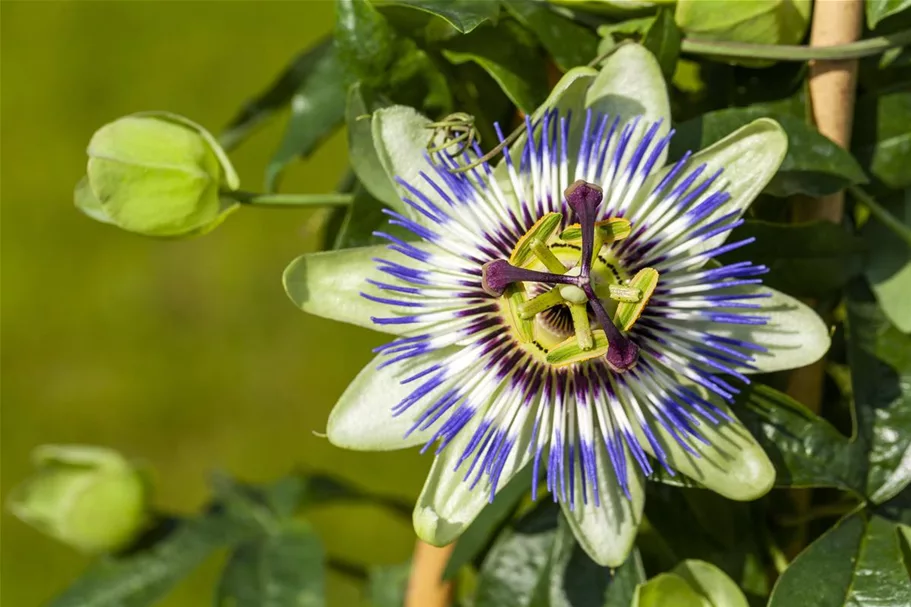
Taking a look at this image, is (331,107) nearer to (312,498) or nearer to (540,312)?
(540,312)

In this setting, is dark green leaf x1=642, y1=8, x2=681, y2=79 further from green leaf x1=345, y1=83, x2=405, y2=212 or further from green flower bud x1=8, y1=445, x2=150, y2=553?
green flower bud x1=8, y1=445, x2=150, y2=553

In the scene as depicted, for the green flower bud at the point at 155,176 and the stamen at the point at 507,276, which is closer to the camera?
the stamen at the point at 507,276

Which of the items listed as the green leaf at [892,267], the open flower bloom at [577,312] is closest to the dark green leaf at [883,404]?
the green leaf at [892,267]

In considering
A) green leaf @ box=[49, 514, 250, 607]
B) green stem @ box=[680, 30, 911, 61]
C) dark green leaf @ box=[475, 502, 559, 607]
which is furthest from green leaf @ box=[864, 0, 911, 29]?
green leaf @ box=[49, 514, 250, 607]

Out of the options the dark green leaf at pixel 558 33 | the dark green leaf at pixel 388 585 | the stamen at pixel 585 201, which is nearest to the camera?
the stamen at pixel 585 201

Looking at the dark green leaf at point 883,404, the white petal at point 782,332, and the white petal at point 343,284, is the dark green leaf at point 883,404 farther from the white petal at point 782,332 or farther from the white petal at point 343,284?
the white petal at point 343,284

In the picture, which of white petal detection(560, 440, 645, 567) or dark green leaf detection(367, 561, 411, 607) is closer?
white petal detection(560, 440, 645, 567)

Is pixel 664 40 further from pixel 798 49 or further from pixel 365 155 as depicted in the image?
pixel 365 155

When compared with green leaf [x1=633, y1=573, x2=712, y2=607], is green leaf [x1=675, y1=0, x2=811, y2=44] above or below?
above
